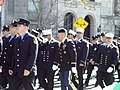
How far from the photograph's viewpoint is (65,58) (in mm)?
11266

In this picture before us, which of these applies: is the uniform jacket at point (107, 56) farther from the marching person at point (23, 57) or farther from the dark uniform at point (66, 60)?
the marching person at point (23, 57)

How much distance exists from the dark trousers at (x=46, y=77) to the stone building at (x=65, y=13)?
640 inches

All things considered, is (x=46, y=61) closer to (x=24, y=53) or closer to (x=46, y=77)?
(x=46, y=77)

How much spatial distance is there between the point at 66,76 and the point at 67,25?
2617 cm

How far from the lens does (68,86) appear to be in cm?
1081

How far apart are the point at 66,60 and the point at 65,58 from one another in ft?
0.22

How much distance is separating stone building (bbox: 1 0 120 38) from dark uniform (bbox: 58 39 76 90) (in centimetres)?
1619

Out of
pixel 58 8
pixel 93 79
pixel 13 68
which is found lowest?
pixel 93 79

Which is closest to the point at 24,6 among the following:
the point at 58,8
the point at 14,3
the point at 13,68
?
the point at 14,3

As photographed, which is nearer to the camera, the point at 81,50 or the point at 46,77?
the point at 46,77

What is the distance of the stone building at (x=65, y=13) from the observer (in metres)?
31.0

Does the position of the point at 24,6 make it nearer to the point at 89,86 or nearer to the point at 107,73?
the point at 89,86

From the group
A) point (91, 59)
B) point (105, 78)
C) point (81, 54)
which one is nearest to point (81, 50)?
point (81, 54)

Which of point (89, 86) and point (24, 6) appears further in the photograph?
point (24, 6)
